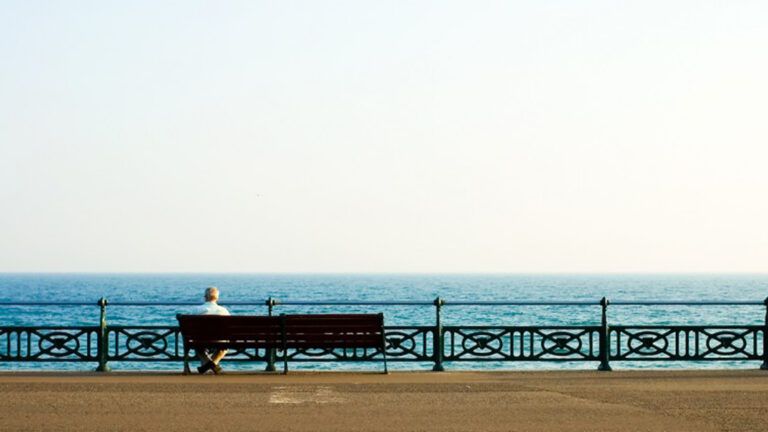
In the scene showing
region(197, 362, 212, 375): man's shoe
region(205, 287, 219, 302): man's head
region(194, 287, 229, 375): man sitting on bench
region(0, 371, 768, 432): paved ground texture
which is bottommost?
region(0, 371, 768, 432): paved ground texture

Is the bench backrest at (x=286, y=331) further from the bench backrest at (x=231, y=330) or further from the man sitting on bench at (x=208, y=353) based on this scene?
the man sitting on bench at (x=208, y=353)

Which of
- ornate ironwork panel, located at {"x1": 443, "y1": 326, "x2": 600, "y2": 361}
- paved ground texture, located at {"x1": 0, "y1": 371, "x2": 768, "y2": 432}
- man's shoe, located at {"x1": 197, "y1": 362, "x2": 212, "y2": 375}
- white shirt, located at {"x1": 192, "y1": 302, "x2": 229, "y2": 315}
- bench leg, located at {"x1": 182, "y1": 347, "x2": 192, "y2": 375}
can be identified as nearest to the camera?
paved ground texture, located at {"x1": 0, "y1": 371, "x2": 768, "y2": 432}

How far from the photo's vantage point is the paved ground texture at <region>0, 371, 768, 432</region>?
1152 cm

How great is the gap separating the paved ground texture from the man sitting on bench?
512 mm

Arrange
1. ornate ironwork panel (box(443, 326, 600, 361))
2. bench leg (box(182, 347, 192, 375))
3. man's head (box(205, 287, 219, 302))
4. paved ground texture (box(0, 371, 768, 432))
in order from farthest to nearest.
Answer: ornate ironwork panel (box(443, 326, 600, 361)) < man's head (box(205, 287, 219, 302)) < bench leg (box(182, 347, 192, 375)) < paved ground texture (box(0, 371, 768, 432))

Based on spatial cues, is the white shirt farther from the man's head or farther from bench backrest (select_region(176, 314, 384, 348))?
bench backrest (select_region(176, 314, 384, 348))

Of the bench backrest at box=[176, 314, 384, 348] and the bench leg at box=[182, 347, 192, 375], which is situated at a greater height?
the bench backrest at box=[176, 314, 384, 348]

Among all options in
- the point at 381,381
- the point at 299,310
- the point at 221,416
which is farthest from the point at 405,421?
the point at 299,310

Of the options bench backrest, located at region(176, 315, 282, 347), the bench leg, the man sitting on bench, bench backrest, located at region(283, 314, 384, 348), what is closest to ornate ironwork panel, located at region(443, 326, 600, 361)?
bench backrest, located at region(283, 314, 384, 348)

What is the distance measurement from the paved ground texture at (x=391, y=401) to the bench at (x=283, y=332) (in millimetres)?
431

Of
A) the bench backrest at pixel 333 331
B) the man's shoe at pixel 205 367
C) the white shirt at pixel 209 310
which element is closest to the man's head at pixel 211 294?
the white shirt at pixel 209 310

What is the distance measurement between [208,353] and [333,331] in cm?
175

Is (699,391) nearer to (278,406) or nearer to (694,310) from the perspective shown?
(278,406)

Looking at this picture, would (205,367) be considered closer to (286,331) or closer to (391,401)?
(286,331)
